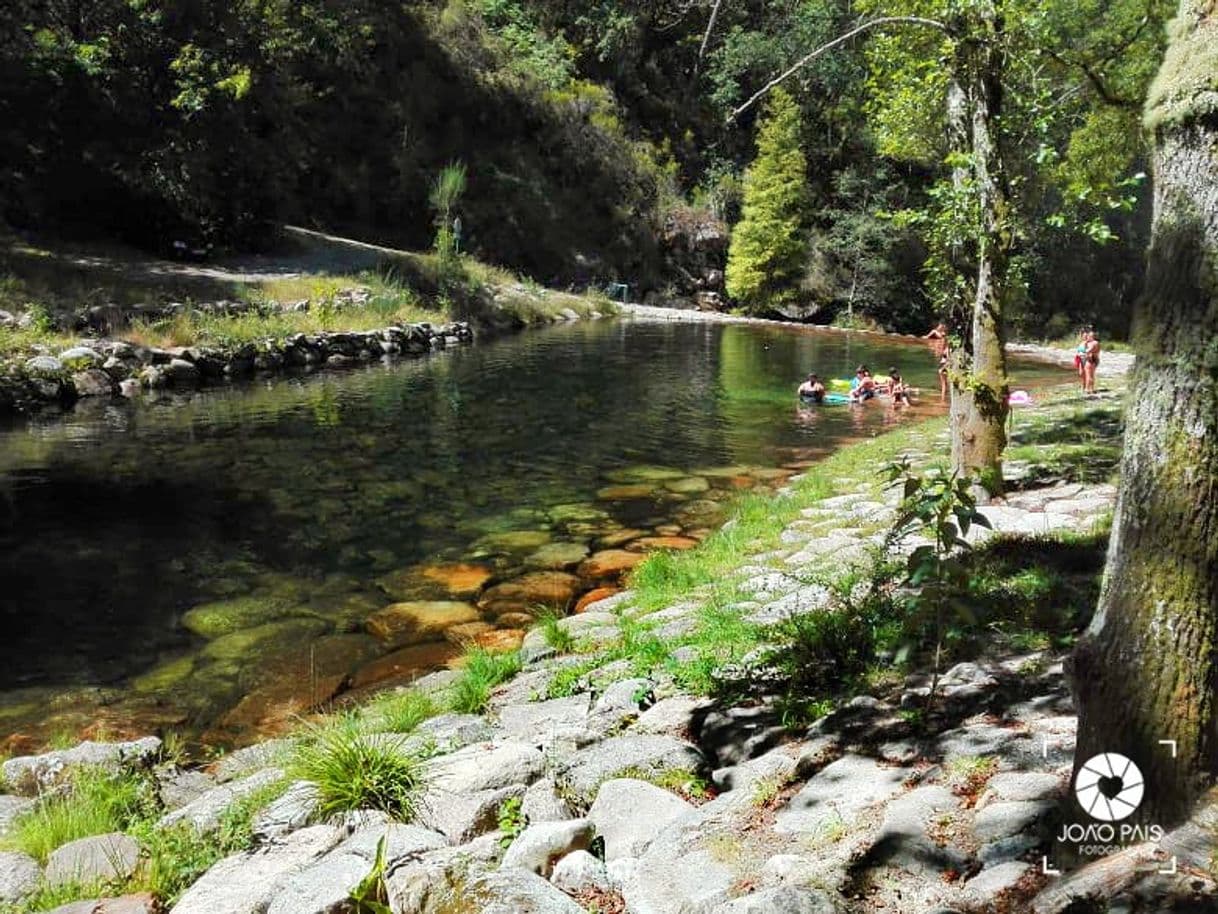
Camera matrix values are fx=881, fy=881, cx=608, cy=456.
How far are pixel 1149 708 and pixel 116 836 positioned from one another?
3.98m

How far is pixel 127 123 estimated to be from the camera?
2198cm

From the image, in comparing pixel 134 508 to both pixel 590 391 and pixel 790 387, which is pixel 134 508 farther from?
pixel 790 387

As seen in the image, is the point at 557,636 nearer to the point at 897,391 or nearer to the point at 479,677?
the point at 479,677

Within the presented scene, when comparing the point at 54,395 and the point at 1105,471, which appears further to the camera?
the point at 54,395

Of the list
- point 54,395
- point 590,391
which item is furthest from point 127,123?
point 590,391

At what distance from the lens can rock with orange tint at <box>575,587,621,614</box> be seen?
7.39 metres

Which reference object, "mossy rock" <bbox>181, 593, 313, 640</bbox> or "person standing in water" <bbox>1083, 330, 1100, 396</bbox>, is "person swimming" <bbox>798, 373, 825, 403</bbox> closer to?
"person standing in water" <bbox>1083, 330, 1100, 396</bbox>

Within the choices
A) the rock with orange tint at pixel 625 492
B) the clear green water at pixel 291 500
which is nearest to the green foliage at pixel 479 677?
the clear green water at pixel 291 500

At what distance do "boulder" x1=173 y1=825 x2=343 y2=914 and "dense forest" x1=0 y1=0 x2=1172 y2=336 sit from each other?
1951 cm

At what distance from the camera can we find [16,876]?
140 inches

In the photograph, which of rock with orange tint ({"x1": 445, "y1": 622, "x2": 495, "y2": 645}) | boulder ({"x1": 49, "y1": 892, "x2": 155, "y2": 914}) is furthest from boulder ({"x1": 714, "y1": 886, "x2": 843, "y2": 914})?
rock with orange tint ({"x1": 445, "y1": 622, "x2": 495, "y2": 645})

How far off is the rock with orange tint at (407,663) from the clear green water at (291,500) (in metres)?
0.15

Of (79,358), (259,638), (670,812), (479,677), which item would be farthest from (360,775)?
(79,358)

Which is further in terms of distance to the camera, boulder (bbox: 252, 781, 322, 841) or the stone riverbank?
boulder (bbox: 252, 781, 322, 841)
